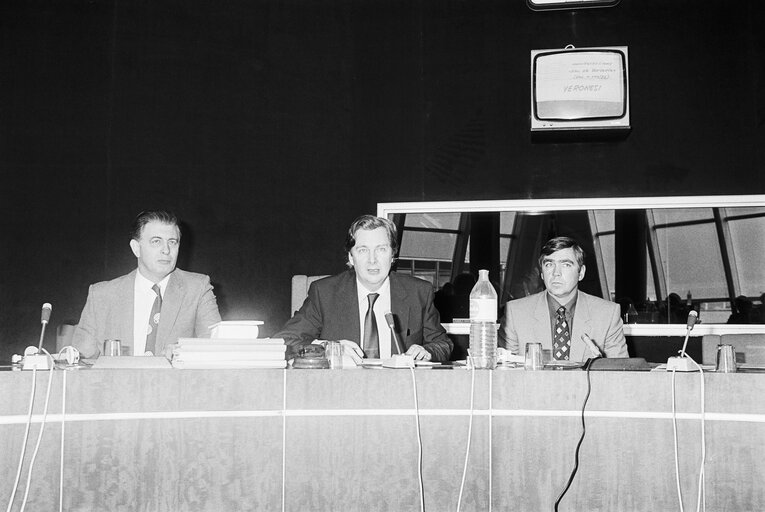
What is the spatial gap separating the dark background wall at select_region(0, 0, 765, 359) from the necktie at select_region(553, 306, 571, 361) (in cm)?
114

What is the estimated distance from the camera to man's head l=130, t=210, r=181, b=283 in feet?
9.95

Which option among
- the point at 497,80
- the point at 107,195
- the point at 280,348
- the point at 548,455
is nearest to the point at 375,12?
the point at 497,80

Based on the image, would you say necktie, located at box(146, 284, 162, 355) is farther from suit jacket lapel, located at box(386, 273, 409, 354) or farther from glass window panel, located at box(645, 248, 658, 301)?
glass window panel, located at box(645, 248, 658, 301)

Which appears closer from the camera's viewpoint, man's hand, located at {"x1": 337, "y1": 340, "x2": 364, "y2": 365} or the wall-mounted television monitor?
man's hand, located at {"x1": 337, "y1": 340, "x2": 364, "y2": 365}

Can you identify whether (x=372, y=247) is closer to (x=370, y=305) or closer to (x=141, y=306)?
(x=370, y=305)

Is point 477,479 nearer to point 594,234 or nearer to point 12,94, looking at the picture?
point 594,234

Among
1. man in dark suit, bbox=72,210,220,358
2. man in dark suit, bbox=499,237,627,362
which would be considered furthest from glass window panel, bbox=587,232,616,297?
man in dark suit, bbox=72,210,220,358

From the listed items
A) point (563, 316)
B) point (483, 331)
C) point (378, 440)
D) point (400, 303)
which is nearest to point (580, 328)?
point (563, 316)

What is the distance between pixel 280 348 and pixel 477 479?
0.55 meters

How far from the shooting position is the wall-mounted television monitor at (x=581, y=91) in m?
3.88

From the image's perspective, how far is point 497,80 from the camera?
4102mm

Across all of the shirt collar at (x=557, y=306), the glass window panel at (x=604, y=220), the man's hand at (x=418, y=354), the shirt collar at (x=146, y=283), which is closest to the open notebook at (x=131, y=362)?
the man's hand at (x=418, y=354)

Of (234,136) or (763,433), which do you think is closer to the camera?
(763,433)

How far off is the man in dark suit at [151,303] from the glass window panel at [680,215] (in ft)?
7.40
